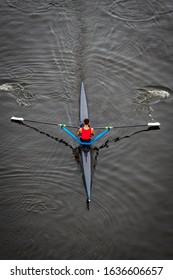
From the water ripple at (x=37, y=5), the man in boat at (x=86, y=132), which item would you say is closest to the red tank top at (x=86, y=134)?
the man in boat at (x=86, y=132)

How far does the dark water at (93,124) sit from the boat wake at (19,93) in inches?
1.8

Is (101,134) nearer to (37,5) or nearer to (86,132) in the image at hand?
(86,132)

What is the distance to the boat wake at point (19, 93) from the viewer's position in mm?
17669

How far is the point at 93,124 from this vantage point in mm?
16484

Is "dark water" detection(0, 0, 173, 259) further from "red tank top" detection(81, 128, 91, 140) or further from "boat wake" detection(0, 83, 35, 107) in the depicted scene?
"red tank top" detection(81, 128, 91, 140)

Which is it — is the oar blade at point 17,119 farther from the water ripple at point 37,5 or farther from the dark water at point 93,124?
the water ripple at point 37,5

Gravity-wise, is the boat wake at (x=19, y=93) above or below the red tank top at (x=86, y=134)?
above

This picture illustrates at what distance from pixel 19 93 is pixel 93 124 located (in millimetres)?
4022

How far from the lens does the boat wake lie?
17.7m

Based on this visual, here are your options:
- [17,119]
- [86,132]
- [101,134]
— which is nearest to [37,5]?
[17,119]

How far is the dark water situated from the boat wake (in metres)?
0.05

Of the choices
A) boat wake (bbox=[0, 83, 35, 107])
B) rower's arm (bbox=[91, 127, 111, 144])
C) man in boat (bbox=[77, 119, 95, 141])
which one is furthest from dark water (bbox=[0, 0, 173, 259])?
man in boat (bbox=[77, 119, 95, 141])

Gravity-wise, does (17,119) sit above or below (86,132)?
above

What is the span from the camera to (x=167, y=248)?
1239 centimetres
